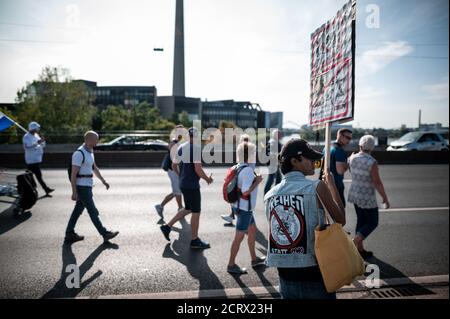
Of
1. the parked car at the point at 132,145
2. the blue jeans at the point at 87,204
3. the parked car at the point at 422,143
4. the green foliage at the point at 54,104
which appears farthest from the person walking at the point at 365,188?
the green foliage at the point at 54,104

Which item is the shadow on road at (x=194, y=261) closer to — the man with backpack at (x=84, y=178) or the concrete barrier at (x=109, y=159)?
the man with backpack at (x=84, y=178)

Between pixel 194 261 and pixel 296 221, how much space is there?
2.65 m

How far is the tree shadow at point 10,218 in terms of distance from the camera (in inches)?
219

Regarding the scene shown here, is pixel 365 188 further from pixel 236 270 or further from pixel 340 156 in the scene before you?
pixel 236 270

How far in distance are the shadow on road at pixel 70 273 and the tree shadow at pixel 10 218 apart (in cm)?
179

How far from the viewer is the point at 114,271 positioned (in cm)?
386

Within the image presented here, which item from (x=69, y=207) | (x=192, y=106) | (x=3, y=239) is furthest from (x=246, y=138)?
(x=192, y=106)

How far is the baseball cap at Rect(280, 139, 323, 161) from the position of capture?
2.03 metres

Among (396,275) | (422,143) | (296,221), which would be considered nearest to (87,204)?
(296,221)

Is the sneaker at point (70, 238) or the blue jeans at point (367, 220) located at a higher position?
the blue jeans at point (367, 220)

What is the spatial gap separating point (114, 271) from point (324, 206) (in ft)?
10.4

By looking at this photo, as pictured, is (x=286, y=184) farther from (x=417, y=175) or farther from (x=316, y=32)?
(x=417, y=175)

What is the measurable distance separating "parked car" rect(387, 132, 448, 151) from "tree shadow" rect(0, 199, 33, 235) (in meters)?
21.4

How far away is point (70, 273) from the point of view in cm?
379
